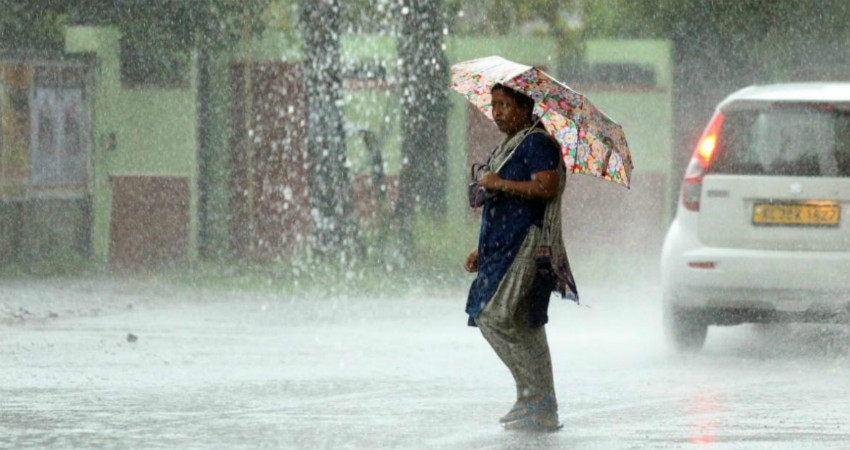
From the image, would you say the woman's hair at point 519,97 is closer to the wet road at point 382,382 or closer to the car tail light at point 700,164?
the wet road at point 382,382

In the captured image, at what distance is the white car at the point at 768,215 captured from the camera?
11.6 meters

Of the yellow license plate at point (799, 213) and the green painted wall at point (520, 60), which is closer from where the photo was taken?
the yellow license plate at point (799, 213)

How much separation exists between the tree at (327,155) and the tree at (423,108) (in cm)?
113

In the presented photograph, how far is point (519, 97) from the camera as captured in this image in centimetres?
882

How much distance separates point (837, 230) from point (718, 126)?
915 mm

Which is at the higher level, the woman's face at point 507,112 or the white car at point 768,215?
the woman's face at point 507,112

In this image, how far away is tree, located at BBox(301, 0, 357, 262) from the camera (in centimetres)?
2095

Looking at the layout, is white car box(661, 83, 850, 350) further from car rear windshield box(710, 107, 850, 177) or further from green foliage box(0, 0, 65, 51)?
green foliage box(0, 0, 65, 51)

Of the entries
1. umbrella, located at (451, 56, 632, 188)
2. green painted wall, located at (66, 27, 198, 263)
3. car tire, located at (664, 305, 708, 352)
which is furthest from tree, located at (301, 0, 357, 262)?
umbrella, located at (451, 56, 632, 188)

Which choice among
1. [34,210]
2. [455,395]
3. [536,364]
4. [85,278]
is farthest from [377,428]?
[34,210]

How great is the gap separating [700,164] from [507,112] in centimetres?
330

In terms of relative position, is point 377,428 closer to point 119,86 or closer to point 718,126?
point 718,126

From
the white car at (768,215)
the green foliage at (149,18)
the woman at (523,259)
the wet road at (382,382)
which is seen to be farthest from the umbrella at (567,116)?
the green foliage at (149,18)

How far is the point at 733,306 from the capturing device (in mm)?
11695
